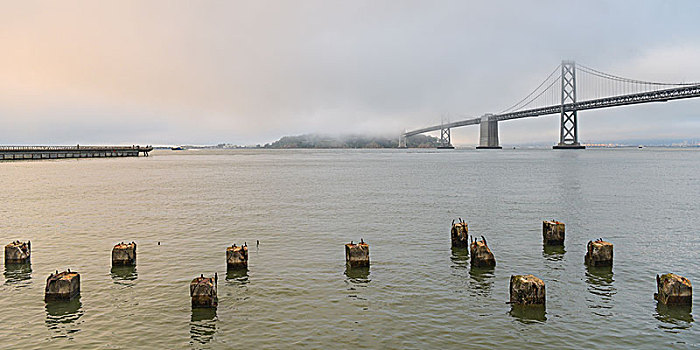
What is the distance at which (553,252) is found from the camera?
15.8 meters

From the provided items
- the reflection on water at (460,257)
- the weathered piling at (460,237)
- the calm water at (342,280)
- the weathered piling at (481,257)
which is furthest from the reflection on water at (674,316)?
the weathered piling at (460,237)

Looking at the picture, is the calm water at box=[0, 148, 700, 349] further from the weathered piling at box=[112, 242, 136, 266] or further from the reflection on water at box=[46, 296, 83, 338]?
the weathered piling at box=[112, 242, 136, 266]

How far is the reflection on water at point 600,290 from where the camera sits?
10719 mm

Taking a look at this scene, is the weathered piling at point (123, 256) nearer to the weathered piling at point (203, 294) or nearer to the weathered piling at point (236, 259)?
the weathered piling at point (236, 259)

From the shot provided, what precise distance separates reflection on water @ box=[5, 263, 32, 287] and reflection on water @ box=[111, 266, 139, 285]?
2051 mm

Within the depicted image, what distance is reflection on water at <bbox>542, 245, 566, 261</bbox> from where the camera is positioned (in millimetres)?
15148

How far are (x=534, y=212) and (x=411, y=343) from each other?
18162mm

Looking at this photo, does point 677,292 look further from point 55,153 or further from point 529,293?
point 55,153

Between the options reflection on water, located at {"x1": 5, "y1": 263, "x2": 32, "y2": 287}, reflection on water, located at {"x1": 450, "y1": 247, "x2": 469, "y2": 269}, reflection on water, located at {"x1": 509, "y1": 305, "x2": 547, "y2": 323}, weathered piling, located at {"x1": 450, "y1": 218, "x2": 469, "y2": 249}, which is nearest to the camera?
reflection on water, located at {"x1": 509, "y1": 305, "x2": 547, "y2": 323}

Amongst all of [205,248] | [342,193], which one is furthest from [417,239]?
[342,193]

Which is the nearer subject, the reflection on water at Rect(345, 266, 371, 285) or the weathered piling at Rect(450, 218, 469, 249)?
the reflection on water at Rect(345, 266, 371, 285)

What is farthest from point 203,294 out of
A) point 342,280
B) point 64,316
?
point 342,280

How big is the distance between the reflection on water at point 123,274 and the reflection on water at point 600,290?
11.2 m

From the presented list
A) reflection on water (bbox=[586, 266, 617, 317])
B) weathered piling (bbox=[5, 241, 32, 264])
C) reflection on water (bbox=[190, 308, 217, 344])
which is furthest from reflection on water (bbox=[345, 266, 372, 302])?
weathered piling (bbox=[5, 241, 32, 264])
